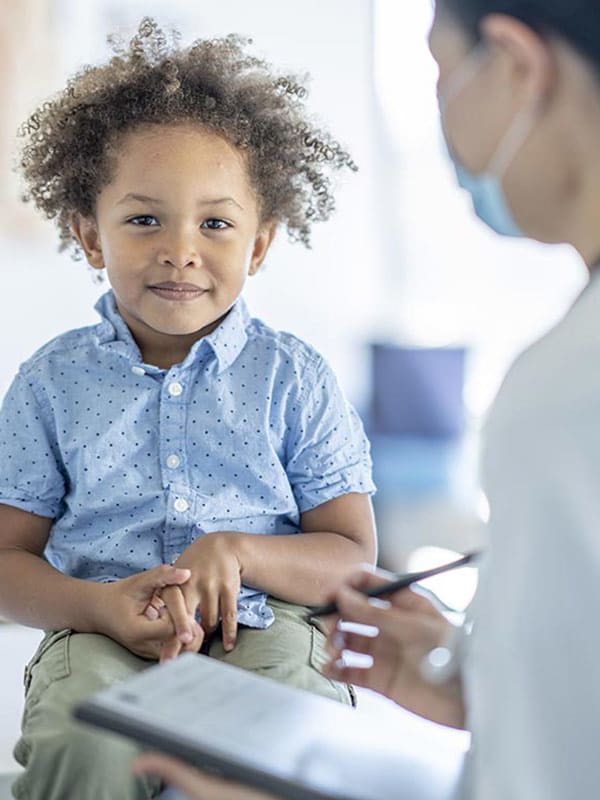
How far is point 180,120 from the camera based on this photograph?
1.40m

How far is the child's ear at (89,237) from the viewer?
1479 millimetres

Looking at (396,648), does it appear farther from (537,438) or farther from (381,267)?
(381,267)

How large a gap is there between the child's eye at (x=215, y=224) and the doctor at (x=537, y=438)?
21.1 inches

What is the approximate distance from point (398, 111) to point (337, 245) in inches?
17.9

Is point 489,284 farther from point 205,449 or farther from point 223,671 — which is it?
point 223,671

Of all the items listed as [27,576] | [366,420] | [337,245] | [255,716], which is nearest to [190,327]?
[27,576]

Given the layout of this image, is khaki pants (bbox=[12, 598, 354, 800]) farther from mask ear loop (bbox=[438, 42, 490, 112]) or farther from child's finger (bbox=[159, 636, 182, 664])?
mask ear loop (bbox=[438, 42, 490, 112])

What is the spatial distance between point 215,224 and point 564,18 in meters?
0.68

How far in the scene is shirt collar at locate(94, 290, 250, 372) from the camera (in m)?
1.40

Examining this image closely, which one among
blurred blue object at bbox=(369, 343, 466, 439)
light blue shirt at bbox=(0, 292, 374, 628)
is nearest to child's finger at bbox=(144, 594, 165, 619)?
light blue shirt at bbox=(0, 292, 374, 628)

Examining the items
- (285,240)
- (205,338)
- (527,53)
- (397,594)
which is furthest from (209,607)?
(285,240)

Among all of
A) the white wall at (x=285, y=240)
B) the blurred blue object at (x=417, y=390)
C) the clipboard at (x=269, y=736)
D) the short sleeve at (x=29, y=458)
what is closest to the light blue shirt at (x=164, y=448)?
the short sleeve at (x=29, y=458)

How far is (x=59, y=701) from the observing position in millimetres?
1159

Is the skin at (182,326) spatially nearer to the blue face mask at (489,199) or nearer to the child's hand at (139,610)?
the child's hand at (139,610)
